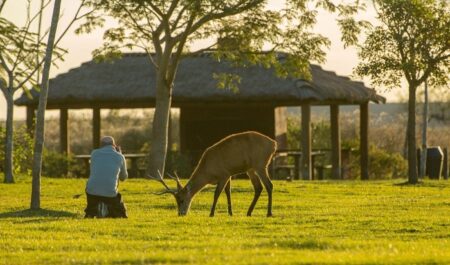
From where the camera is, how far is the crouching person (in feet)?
74.7

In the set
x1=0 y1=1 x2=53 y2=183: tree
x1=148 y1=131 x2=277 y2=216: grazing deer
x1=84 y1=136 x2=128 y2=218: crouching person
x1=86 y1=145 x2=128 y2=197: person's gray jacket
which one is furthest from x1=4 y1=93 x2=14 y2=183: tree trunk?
x1=86 y1=145 x2=128 y2=197: person's gray jacket

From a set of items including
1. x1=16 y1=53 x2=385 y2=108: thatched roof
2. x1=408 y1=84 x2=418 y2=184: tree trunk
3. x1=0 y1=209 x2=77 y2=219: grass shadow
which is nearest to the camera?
x1=0 y1=209 x2=77 y2=219: grass shadow

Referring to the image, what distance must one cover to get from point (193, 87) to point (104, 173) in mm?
25996

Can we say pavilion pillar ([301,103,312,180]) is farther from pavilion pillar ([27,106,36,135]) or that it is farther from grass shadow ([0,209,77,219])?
grass shadow ([0,209,77,219])

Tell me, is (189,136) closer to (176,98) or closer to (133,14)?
(176,98)

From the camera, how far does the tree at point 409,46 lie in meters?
41.1

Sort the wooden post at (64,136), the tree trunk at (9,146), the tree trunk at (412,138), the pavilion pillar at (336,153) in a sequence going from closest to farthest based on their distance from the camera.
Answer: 1. the tree trunk at (9,146)
2. the tree trunk at (412,138)
3. the pavilion pillar at (336,153)
4. the wooden post at (64,136)

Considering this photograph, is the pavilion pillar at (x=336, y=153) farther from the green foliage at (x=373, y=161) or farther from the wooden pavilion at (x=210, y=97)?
the green foliage at (x=373, y=161)

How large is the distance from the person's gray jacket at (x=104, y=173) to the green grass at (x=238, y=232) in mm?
663

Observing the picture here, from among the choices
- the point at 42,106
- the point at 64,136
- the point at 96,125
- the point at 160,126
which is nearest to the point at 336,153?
the point at 160,126

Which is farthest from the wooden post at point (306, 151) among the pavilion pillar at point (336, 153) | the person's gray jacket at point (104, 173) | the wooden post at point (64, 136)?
the person's gray jacket at point (104, 173)

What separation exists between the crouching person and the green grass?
0.60m

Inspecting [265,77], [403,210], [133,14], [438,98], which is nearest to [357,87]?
[265,77]

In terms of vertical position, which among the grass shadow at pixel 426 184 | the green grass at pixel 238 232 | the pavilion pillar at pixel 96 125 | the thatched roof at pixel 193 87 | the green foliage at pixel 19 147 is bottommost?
the green grass at pixel 238 232
